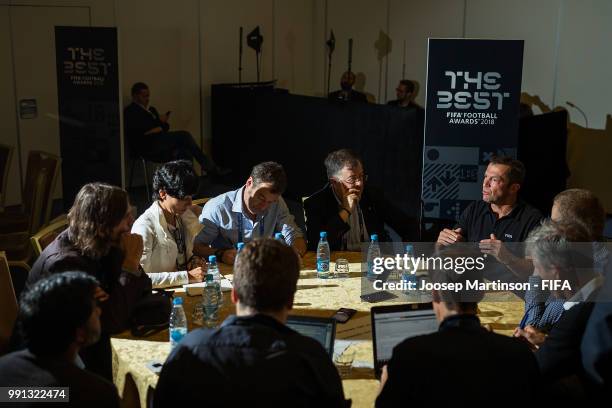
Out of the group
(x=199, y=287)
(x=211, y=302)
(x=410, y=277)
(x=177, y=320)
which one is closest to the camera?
(x=177, y=320)

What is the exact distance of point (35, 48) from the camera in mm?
7500

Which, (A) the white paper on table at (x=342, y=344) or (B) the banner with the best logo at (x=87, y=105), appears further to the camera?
(B) the banner with the best logo at (x=87, y=105)

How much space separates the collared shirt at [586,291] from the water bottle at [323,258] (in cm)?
136

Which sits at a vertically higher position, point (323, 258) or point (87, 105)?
point (87, 105)

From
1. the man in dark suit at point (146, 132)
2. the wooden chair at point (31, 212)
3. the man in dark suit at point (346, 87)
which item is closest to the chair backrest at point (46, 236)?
the wooden chair at point (31, 212)

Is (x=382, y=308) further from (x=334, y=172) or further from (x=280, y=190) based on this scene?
(x=334, y=172)

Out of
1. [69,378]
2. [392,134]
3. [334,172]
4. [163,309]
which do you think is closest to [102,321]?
[163,309]

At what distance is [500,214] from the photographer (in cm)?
421

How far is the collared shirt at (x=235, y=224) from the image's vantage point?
160 inches

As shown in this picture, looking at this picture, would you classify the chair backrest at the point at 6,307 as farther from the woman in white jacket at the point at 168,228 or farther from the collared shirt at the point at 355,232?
the collared shirt at the point at 355,232

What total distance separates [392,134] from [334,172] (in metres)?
2.94

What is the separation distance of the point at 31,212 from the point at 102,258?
2.43 m

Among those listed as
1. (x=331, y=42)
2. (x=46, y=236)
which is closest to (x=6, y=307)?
(x=46, y=236)

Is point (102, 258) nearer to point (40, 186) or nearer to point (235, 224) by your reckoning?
point (235, 224)
